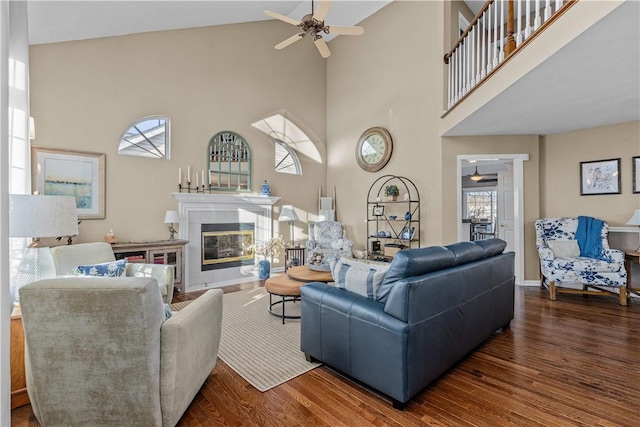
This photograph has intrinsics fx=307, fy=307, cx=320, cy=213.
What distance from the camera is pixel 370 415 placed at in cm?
187

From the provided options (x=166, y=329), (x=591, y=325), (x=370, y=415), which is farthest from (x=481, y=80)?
(x=166, y=329)

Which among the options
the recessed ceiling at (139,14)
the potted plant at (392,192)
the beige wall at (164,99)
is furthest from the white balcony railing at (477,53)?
the beige wall at (164,99)

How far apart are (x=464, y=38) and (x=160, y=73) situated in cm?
442

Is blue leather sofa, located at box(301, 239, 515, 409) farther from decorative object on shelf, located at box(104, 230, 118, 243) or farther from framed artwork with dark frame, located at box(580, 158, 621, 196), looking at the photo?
framed artwork with dark frame, located at box(580, 158, 621, 196)

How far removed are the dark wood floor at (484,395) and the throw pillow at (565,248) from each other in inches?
72.6

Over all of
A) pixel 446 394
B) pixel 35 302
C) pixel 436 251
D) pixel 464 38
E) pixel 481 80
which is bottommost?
pixel 446 394

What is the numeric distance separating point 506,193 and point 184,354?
629 centimetres

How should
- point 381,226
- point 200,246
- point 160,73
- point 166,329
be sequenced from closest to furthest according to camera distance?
point 166,329 → point 160,73 → point 200,246 → point 381,226

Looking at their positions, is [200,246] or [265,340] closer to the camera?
[265,340]

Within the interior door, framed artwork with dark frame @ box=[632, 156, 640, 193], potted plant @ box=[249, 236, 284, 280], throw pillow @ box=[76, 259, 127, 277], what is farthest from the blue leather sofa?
the interior door

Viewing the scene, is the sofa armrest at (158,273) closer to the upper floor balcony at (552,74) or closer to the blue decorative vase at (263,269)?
the blue decorative vase at (263,269)

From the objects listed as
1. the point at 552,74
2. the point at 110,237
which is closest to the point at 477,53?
the point at 552,74

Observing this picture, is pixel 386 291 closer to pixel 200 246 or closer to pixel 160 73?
pixel 200 246

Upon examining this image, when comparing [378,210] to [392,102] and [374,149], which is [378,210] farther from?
[392,102]
